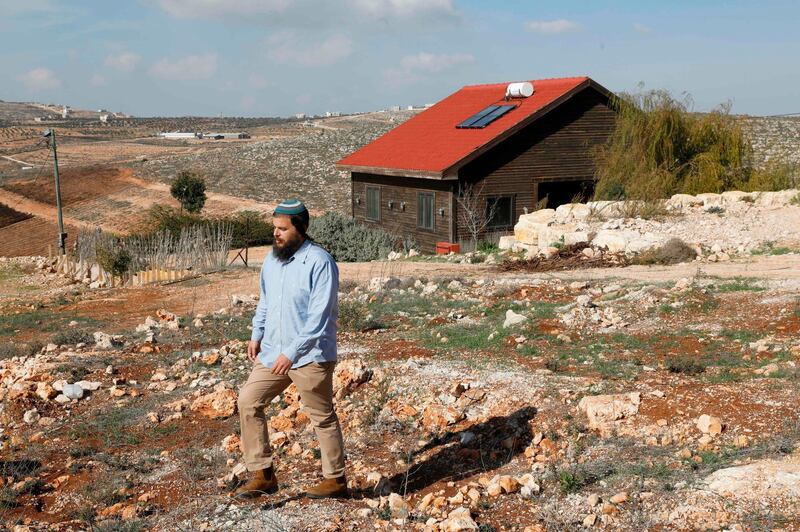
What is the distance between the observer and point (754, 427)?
19.9 feet

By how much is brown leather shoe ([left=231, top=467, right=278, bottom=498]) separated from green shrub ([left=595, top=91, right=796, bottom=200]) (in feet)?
60.5

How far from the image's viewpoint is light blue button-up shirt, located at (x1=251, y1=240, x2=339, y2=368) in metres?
5.24

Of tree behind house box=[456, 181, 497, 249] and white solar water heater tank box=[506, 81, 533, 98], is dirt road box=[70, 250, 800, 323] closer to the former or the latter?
tree behind house box=[456, 181, 497, 249]

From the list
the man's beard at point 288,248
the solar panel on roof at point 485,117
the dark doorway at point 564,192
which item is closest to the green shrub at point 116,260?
the solar panel on roof at point 485,117

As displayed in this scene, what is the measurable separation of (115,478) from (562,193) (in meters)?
20.2

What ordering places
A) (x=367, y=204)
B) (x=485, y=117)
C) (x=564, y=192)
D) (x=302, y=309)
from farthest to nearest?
(x=367, y=204), (x=564, y=192), (x=485, y=117), (x=302, y=309)

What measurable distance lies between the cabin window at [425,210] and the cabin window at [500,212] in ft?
5.47

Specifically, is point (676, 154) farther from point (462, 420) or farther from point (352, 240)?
point (462, 420)

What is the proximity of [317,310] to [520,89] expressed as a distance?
69.0 feet

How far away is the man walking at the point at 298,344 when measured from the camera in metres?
5.25

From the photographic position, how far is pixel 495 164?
22984 millimetres

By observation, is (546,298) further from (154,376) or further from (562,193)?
(562,193)

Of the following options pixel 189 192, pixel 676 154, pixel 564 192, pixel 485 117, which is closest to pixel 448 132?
pixel 485 117

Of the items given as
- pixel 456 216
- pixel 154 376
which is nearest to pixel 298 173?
pixel 456 216
